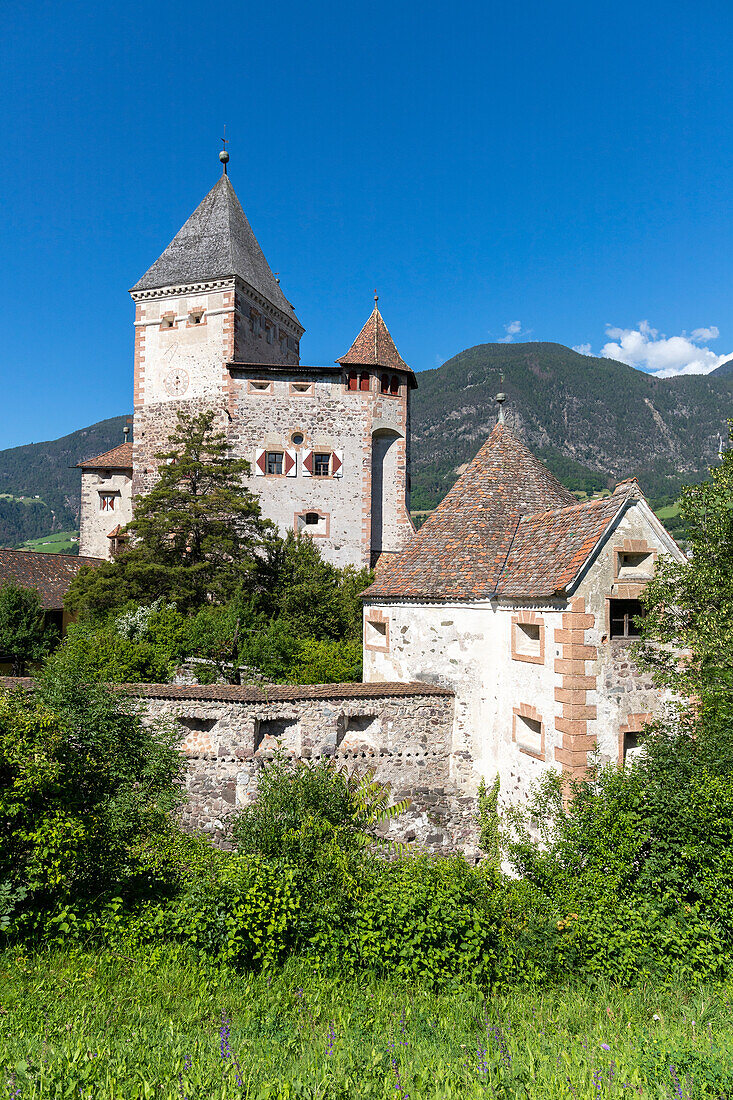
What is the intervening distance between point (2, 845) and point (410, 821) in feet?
26.0

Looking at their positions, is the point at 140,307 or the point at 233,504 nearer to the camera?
the point at 233,504

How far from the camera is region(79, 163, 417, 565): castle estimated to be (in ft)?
94.5

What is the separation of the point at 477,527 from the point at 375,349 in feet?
60.8

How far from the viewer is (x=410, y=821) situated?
484 inches

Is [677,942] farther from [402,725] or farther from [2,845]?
[2,845]

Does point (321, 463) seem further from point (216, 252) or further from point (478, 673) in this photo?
point (478, 673)

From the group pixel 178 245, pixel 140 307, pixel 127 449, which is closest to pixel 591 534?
pixel 140 307

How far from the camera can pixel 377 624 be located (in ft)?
46.8

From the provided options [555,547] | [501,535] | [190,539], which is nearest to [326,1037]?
[555,547]

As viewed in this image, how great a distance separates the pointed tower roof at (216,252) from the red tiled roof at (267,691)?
82.2 ft

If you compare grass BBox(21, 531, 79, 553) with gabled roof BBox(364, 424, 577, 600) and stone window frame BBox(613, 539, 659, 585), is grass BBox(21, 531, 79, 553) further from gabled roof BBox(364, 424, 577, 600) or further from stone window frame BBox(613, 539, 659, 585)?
stone window frame BBox(613, 539, 659, 585)

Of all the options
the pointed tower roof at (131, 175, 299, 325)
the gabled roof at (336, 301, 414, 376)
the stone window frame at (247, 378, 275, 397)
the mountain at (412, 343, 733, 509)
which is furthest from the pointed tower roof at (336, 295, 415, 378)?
the mountain at (412, 343, 733, 509)

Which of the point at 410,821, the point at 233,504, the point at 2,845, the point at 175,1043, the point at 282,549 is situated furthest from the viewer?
the point at 282,549

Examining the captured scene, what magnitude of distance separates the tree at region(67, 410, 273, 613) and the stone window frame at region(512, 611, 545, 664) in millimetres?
13673
